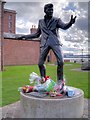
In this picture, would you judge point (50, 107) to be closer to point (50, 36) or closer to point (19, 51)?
point (50, 36)

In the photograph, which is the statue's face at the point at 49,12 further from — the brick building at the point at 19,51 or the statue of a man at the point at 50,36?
the brick building at the point at 19,51

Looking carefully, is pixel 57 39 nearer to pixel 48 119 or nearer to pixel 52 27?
pixel 52 27

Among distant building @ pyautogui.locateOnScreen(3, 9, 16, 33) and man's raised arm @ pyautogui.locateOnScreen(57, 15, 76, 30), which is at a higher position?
distant building @ pyautogui.locateOnScreen(3, 9, 16, 33)

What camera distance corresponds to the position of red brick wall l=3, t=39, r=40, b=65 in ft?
107

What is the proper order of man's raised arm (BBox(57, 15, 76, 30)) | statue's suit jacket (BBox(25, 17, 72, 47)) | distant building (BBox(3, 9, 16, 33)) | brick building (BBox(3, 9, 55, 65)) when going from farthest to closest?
distant building (BBox(3, 9, 16, 33)) → brick building (BBox(3, 9, 55, 65)) → statue's suit jacket (BBox(25, 17, 72, 47)) → man's raised arm (BBox(57, 15, 76, 30))

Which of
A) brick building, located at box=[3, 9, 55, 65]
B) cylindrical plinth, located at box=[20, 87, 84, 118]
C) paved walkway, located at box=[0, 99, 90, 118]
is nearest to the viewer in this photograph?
cylindrical plinth, located at box=[20, 87, 84, 118]

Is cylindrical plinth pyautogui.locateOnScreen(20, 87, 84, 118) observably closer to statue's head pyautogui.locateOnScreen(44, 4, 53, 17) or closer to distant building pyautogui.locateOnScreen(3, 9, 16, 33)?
statue's head pyautogui.locateOnScreen(44, 4, 53, 17)

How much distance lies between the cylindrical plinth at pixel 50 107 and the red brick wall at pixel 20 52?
2633cm

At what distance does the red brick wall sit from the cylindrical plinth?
26327 millimetres

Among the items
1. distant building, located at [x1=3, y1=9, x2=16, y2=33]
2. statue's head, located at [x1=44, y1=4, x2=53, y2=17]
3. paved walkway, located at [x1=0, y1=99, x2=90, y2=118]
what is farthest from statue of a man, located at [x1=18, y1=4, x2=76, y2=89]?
distant building, located at [x1=3, y1=9, x2=16, y2=33]

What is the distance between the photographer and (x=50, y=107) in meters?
5.91

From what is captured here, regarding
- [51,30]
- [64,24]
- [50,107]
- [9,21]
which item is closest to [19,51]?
[9,21]

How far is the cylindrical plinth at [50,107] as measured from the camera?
5.92 meters

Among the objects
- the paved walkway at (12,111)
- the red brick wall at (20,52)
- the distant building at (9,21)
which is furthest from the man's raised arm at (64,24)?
the distant building at (9,21)
